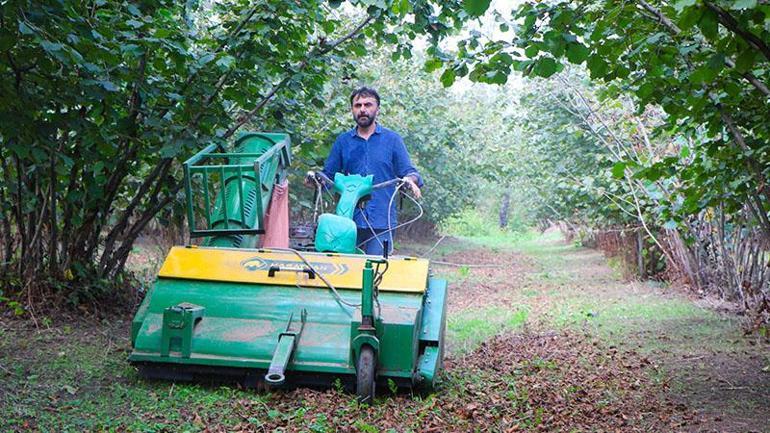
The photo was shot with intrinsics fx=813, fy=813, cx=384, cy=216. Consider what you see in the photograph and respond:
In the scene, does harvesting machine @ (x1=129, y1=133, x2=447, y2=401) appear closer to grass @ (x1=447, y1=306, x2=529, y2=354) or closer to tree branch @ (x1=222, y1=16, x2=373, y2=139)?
tree branch @ (x1=222, y1=16, x2=373, y2=139)

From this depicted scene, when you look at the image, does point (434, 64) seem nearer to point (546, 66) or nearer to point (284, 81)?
point (546, 66)

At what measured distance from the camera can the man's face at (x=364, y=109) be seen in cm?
670

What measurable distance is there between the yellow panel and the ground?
723mm

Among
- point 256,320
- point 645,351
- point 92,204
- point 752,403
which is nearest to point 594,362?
point 645,351

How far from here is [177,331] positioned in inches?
196

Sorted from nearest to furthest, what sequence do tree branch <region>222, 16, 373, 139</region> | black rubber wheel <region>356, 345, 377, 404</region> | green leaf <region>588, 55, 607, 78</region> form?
green leaf <region>588, 55, 607, 78</region> → black rubber wheel <region>356, 345, 377, 404</region> → tree branch <region>222, 16, 373, 139</region>

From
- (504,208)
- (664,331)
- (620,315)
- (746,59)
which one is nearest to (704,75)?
(746,59)

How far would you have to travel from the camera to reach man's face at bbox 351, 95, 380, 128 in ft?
22.0

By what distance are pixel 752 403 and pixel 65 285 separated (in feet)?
18.8

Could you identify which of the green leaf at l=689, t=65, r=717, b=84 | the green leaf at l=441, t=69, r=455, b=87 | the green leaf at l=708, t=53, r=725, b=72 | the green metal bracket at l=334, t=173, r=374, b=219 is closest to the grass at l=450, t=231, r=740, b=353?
the green metal bracket at l=334, t=173, r=374, b=219

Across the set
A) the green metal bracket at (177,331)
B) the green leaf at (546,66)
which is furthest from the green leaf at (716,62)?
the green metal bracket at (177,331)

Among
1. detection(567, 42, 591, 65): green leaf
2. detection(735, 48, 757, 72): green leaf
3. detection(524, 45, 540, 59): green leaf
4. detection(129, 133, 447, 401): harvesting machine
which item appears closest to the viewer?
detection(735, 48, 757, 72): green leaf

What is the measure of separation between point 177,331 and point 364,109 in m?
2.58

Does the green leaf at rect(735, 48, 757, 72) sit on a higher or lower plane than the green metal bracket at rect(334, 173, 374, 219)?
higher
